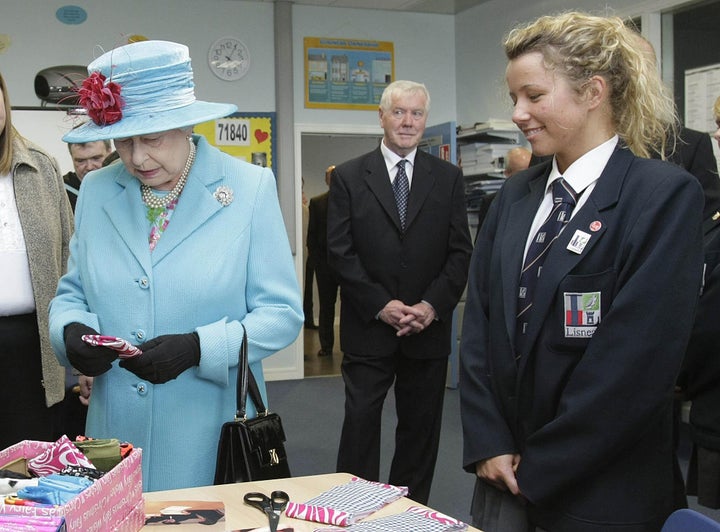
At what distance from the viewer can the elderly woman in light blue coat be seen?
191cm

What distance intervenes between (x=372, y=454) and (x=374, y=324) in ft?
1.81

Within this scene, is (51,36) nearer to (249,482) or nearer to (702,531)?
(249,482)

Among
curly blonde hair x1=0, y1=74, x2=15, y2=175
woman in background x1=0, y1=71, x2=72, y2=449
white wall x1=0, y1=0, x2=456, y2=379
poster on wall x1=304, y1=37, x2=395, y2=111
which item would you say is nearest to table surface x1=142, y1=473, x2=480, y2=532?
woman in background x1=0, y1=71, x2=72, y2=449

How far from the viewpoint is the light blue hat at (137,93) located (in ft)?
6.20

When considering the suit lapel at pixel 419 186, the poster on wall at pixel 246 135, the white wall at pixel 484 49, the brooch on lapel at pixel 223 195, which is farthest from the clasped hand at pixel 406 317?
the poster on wall at pixel 246 135

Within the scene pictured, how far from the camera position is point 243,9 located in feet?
23.0

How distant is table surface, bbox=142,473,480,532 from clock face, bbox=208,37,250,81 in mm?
5696

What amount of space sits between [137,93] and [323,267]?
6.35m

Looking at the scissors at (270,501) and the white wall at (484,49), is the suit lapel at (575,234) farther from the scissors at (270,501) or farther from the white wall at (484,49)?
A: the white wall at (484,49)

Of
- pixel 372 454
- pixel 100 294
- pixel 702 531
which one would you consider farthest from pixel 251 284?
pixel 372 454

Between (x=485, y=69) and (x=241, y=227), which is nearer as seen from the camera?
(x=241, y=227)

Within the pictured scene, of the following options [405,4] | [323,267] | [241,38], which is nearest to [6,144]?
[241,38]

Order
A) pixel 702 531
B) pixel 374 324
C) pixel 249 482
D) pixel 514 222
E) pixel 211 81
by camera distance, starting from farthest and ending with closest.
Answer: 1. pixel 211 81
2. pixel 374 324
3. pixel 514 222
4. pixel 249 482
5. pixel 702 531

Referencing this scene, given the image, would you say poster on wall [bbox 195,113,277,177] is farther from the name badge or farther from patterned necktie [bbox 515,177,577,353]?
the name badge
